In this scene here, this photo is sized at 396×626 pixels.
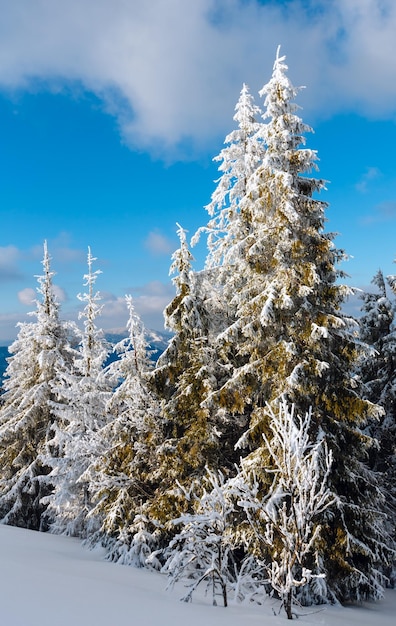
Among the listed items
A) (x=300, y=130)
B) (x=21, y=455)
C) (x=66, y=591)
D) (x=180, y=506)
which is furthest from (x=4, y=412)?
(x=300, y=130)

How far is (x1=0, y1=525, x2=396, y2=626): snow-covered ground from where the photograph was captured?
18.0ft

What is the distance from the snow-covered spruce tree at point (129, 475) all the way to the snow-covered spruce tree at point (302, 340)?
3.51 metres

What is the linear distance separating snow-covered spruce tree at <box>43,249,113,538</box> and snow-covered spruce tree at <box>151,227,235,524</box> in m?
3.29

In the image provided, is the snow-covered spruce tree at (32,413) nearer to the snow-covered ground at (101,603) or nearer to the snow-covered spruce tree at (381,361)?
the snow-covered ground at (101,603)

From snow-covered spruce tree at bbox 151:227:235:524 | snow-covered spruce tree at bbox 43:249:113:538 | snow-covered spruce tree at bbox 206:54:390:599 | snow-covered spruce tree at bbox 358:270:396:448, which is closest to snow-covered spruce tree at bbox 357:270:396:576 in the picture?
snow-covered spruce tree at bbox 358:270:396:448

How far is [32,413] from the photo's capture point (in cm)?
2111

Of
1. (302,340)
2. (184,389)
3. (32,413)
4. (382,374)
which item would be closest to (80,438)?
(32,413)

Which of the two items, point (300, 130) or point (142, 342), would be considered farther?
point (142, 342)

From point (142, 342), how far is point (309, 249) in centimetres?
732

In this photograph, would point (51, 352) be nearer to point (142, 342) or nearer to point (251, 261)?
point (142, 342)

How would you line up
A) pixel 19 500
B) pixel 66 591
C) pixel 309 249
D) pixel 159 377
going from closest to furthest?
pixel 66 591 < pixel 309 249 < pixel 159 377 < pixel 19 500

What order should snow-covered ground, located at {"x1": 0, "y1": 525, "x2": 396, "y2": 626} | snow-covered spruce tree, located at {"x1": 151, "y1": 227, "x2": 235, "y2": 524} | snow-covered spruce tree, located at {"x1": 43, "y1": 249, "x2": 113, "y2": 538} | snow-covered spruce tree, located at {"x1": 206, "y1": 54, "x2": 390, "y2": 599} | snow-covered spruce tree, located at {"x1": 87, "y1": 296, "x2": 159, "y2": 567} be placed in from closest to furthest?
snow-covered ground, located at {"x1": 0, "y1": 525, "x2": 396, "y2": 626}, snow-covered spruce tree, located at {"x1": 206, "y1": 54, "x2": 390, "y2": 599}, snow-covered spruce tree, located at {"x1": 151, "y1": 227, "x2": 235, "y2": 524}, snow-covered spruce tree, located at {"x1": 87, "y1": 296, "x2": 159, "y2": 567}, snow-covered spruce tree, located at {"x1": 43, "y1": 249, "x2": 113, "y2": 538}

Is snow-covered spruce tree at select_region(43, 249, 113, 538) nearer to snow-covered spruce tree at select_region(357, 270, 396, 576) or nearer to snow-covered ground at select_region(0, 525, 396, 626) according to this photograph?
snow-covered ground at select_region(0, 525, 396, 626)

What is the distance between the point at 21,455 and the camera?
21.5 metres
